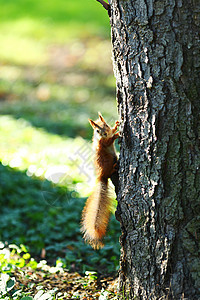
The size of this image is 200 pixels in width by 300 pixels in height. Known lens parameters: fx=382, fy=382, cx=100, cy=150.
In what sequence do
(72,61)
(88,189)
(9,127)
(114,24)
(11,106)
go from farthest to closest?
(72,61)
(11,106)
(9,127)
(88,189)
(114,24)

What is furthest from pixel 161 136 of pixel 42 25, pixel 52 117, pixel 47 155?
pixel 42 25

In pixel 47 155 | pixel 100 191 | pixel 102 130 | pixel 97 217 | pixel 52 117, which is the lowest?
pixel 97 217

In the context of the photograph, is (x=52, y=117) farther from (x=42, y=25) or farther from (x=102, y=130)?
(x=42, y=25)

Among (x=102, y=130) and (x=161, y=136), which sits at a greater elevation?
(x=102, y=130)

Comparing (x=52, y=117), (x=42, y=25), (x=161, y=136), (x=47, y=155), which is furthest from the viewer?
(x=42, y=25)

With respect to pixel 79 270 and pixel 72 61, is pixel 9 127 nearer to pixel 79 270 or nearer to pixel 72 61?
pixel 79 270

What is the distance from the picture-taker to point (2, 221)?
3982mm

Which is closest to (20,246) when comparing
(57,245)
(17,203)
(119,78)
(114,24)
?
(57,245)

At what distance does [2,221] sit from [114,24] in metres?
2.56

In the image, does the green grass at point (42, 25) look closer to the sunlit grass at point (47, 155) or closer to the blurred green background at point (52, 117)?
the blurred green background at point (52, 117)

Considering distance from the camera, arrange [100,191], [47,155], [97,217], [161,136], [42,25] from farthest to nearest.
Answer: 1. [42,25]
2. [47,155]
3. [100,191]
4. [97,217]
5. [161,136]

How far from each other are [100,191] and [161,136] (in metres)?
0.70

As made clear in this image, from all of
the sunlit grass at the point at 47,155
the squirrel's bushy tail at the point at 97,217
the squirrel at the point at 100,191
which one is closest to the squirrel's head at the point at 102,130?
the squirrel at the point at 100,191

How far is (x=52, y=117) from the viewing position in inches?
332
